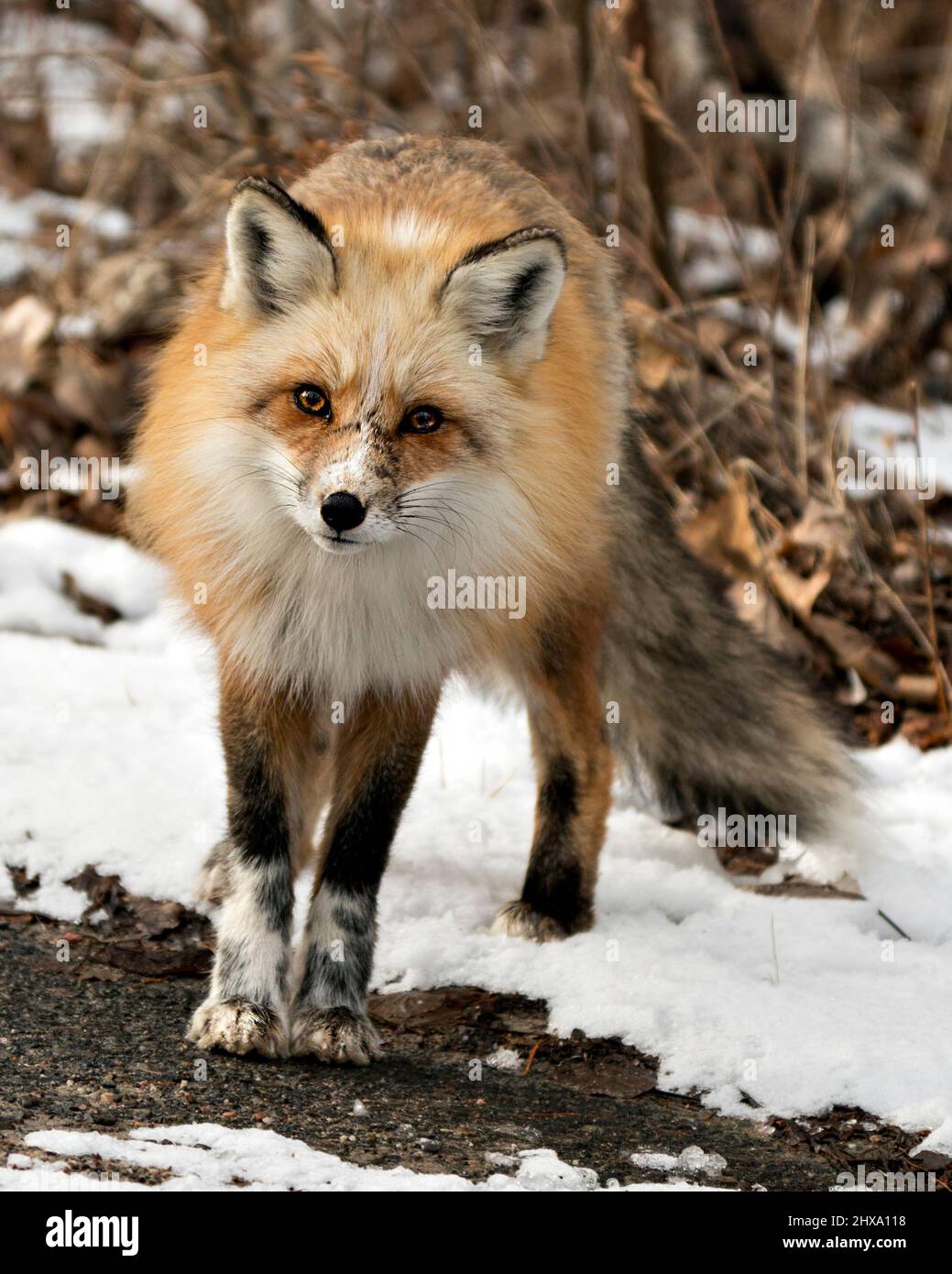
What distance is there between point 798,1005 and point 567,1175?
1036mm

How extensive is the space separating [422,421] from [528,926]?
1.59m

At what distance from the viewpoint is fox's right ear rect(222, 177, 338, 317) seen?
3.15 m

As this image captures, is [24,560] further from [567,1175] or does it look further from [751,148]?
[567,1175]

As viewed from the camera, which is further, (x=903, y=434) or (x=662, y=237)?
(x=903, y=434)

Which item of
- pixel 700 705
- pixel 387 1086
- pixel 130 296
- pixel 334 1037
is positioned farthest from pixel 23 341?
pixel 387 1086

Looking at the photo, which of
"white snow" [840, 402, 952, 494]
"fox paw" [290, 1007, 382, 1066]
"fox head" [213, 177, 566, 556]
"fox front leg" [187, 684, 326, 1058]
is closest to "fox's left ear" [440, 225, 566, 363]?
"fox head" [213, 177, 566, 556]

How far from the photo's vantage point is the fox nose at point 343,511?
9.64ft

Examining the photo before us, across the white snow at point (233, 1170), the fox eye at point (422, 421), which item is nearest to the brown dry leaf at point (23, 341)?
the fox eye at point (422, 421)

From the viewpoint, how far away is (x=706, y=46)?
888cm

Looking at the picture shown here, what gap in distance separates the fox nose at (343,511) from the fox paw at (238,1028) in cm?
116

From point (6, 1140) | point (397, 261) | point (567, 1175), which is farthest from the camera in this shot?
point (397, 261)

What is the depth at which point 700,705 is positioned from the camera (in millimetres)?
4621

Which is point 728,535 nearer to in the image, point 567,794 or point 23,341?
point 567,794

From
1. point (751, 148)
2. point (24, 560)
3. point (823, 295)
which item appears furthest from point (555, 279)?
point (823, 295)
